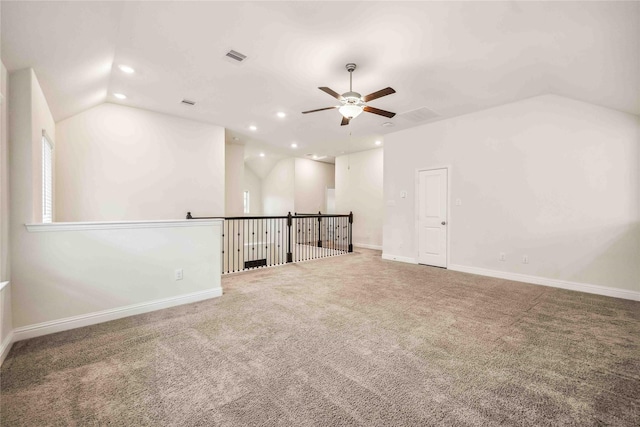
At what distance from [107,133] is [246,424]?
217 inches

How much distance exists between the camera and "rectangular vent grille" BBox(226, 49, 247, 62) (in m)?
3.11

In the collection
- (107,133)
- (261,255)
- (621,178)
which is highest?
(107,133)

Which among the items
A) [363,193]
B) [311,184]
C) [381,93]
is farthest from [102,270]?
[311,184]

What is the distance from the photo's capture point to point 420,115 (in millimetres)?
5078

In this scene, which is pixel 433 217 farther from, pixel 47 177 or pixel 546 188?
pixel 47 177

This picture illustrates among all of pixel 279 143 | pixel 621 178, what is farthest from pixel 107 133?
pixel 621 178

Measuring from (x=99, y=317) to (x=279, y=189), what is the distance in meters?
8.47

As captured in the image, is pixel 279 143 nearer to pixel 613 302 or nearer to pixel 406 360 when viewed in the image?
pixel 406 360

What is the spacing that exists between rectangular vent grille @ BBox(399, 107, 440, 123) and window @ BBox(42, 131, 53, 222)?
5.64 m

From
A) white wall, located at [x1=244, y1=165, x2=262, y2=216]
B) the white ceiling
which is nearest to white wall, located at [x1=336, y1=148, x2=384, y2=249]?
the white ceiling

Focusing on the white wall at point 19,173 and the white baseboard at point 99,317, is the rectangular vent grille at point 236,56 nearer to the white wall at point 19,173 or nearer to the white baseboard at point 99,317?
the white wall at point 19,173

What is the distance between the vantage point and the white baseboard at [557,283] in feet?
11.9

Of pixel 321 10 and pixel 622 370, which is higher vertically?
pixel 321 10

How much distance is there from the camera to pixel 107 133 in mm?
4758
